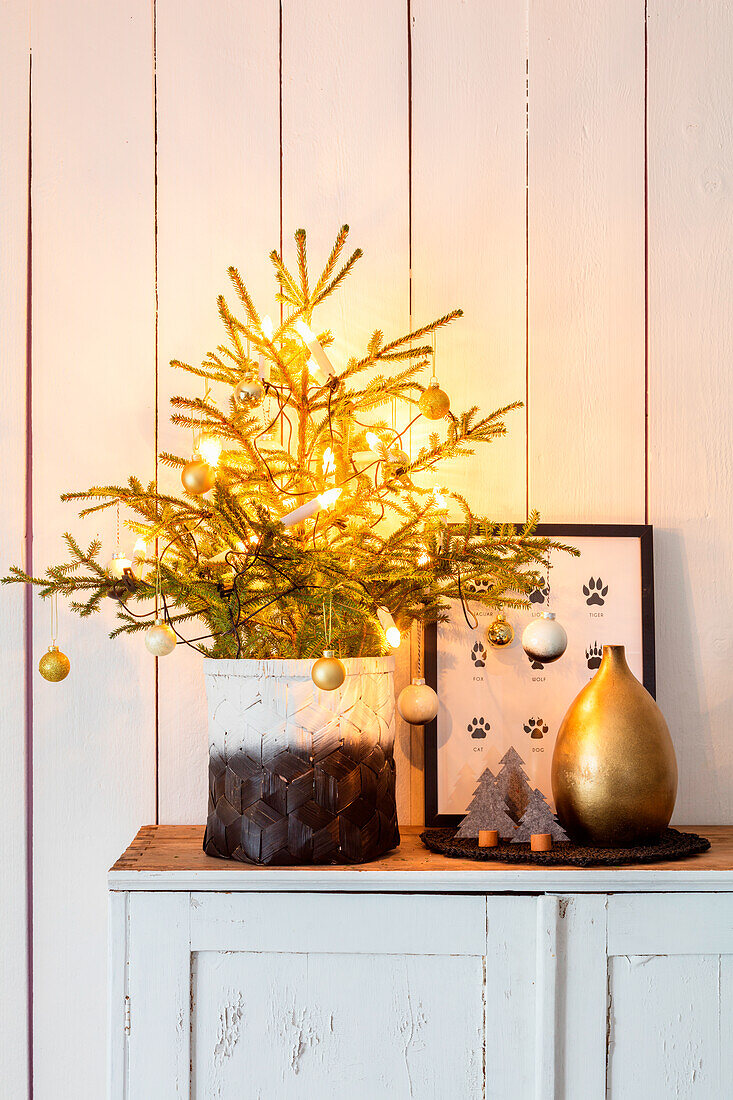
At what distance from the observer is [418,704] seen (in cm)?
108

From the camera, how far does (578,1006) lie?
92 centimetres

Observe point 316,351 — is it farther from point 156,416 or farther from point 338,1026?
point 338,1026

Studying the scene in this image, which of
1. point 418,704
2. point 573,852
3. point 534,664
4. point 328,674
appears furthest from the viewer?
point 534,664

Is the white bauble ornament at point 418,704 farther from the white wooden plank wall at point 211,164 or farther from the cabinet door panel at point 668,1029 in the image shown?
the white wooden plank wall at point 211,164

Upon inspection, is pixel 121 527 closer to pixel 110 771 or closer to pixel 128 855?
pixel 110 771

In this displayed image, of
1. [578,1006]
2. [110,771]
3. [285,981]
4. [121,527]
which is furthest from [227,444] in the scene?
[578,1006]

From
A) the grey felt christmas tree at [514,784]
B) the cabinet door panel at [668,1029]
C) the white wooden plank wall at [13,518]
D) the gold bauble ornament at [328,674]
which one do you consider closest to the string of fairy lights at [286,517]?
the gold bauble ornament at [328,674]

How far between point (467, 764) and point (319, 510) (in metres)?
0.42

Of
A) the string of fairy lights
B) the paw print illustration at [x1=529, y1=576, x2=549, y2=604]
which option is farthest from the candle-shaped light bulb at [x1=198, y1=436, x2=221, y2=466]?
the paw print illustration at [x1=529, y1=576, x2=549, y2=604]

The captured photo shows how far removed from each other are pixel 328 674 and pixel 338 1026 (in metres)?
0.36

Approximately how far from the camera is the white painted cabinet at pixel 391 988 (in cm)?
92

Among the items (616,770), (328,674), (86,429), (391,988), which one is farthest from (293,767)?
(86,429)

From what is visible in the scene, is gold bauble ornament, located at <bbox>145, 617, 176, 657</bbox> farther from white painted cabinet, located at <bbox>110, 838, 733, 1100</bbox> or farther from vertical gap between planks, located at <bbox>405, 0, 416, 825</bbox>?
vertical gap between planks, located at <bbox>405, 0, 416, 825</bbox>

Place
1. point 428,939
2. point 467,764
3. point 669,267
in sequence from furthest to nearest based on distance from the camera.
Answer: point 669,267 → point 467,764 → point 428,939
